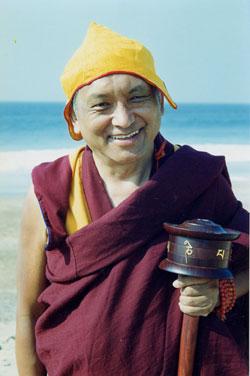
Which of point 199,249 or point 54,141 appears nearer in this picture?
point 199,249

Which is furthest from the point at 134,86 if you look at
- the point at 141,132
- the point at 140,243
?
the point at 140,243

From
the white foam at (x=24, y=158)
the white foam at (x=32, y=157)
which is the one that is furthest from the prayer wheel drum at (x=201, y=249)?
the white foam at (x=24, y=158)

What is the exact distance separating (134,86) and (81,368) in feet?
3.19

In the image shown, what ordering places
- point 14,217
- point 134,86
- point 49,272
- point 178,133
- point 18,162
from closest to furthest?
point 134,86, point 49,272, point 14,217, point 18,162, point 178,133

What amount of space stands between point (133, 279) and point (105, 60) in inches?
28.7

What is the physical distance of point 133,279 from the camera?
2.44 meters

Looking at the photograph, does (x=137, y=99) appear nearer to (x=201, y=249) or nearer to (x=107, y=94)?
(x=107, y=94)

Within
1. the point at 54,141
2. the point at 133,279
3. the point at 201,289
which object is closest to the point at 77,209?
the point at 133,279

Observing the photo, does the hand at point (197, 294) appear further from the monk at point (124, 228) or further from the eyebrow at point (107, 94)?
the eyebrow at point (107, 94)

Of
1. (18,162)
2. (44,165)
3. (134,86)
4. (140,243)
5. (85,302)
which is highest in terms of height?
(134,86)

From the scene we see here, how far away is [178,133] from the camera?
28906mm

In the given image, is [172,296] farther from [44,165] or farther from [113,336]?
[44,165]

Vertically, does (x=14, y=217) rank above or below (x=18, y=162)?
above

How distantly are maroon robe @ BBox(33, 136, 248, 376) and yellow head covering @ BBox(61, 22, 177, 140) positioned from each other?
326 mm
